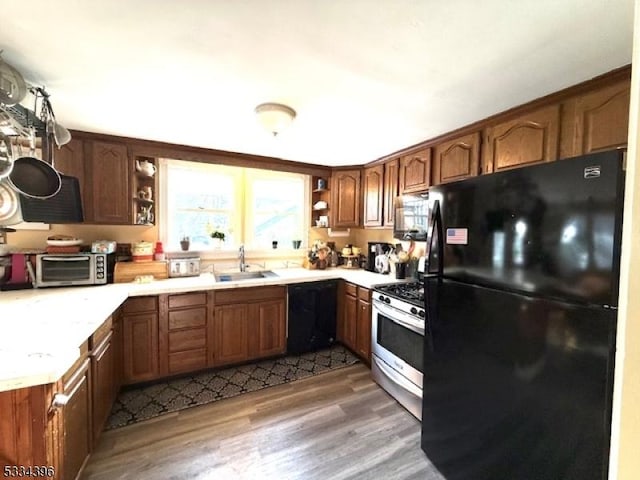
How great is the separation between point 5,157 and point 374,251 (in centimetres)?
317

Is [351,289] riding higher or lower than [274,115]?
lower

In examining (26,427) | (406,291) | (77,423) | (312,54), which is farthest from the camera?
(406,291)

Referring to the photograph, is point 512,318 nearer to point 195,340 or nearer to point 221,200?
point 195,340

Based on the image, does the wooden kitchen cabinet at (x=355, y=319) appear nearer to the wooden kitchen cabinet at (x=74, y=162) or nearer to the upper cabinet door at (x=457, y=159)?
the upper cabinet door at (x=457, y=159)

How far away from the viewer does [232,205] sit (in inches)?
124

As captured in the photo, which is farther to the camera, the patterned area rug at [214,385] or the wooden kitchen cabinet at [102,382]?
the patterned area rug at [214,385]

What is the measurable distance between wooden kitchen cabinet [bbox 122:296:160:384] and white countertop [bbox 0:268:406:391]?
15cm

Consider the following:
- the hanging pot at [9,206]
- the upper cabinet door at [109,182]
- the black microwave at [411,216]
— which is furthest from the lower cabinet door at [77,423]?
the black microwave at [411,216]

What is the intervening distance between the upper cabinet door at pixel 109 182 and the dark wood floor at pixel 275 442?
1703mm

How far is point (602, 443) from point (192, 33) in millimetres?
2233

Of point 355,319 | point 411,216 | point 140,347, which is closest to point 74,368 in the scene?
point 140,347

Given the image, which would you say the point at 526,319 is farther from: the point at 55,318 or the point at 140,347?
the point at 140,347

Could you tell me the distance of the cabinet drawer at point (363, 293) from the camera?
2.66 m

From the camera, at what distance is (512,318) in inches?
45.6
